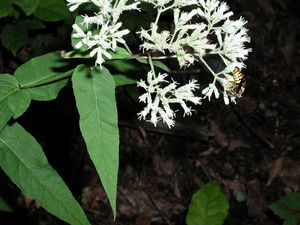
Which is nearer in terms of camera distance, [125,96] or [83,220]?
[83,220]

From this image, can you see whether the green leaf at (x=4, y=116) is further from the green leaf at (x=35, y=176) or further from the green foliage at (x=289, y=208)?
the green foliage at (x=289, y=208)

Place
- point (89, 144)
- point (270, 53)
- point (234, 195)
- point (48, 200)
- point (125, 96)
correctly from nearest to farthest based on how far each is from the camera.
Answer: point (89, 144) → point (48, 200) → point (125, 96) → point (234, 195) → point (270, 53)

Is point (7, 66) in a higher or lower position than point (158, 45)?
lower

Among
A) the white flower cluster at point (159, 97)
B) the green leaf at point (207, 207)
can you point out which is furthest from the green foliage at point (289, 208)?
the white flower cluster at point (159, 97)

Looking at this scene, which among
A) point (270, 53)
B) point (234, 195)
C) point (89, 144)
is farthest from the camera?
point (270, 53)

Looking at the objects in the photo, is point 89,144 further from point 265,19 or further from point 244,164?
point 265,19

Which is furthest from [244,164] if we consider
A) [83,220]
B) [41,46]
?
[83,220]

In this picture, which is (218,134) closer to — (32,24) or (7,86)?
(32,24)
